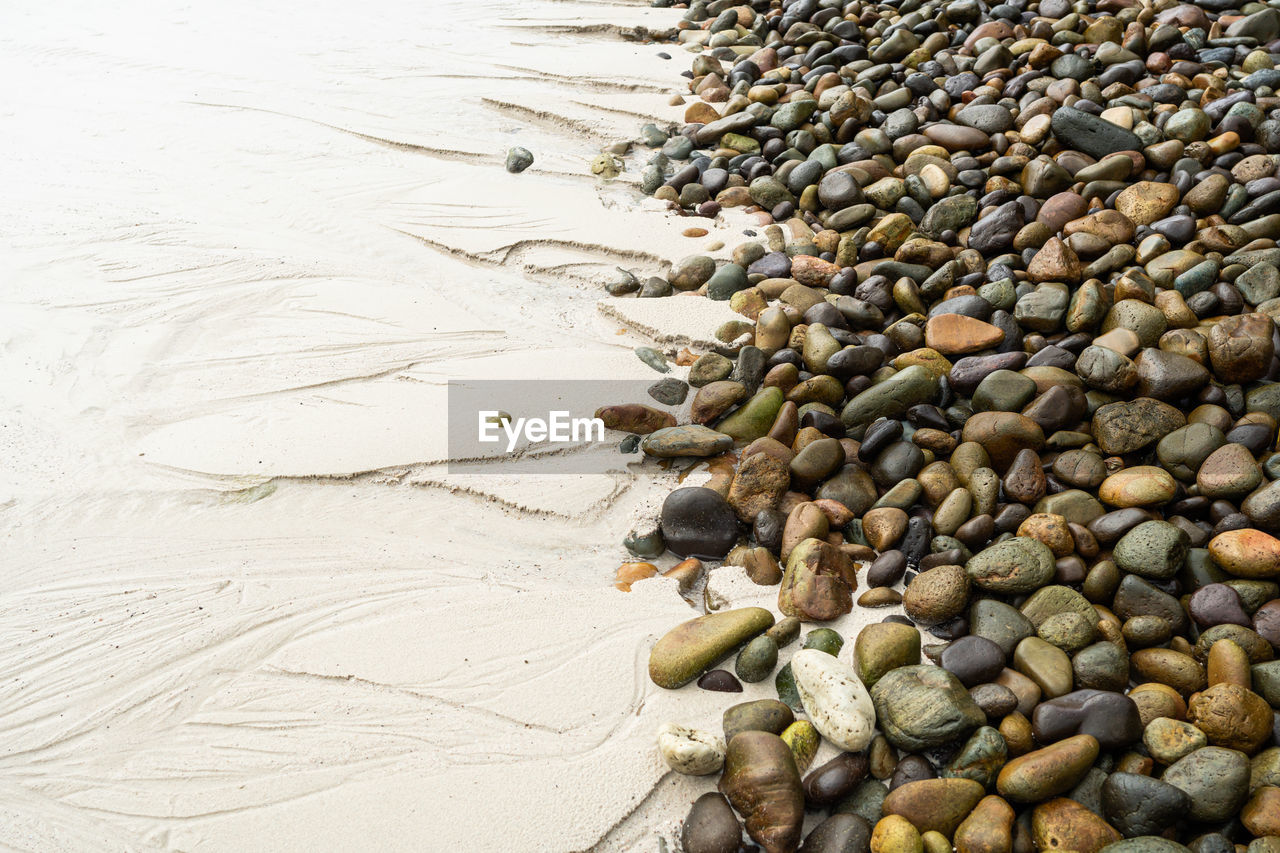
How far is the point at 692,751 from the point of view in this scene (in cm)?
199

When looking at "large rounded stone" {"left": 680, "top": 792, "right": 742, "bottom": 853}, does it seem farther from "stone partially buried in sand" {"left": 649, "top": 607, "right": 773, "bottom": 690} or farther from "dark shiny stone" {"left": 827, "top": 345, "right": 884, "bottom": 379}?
"dark shiny stone" {"left": 827, "top": 345, "right": 884, "bottom": 379}

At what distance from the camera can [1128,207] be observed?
11.6 ft

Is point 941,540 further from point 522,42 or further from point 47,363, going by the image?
point 522,42

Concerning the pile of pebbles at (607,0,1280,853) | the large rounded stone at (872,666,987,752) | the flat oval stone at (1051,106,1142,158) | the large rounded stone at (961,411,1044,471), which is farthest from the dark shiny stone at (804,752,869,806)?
the flat oval stone at (1051,106,1142,158)

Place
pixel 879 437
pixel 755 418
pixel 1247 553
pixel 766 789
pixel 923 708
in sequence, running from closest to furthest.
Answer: pixel 766 789 < pixel 923 708 < pixel 1247 553 < pixel 879 437 < pixel 755 418

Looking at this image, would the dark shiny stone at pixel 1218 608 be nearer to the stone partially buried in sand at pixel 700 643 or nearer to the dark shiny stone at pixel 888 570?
the dark shiny stone at pixel 888 570

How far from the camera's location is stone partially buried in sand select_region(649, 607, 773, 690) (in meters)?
2.26

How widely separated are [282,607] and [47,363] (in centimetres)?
174

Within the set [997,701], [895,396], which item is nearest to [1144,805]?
[997,701]

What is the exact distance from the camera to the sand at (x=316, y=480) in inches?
80.4

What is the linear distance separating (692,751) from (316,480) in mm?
1625

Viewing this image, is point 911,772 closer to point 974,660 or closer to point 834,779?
point 834,779

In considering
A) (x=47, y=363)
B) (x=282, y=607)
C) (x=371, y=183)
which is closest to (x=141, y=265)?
(x=47, y=363)

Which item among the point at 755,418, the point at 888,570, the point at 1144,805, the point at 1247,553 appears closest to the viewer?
the point at 1144,805
